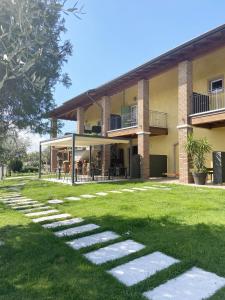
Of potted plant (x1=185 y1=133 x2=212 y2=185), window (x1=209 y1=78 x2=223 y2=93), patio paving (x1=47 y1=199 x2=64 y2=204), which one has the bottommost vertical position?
patio paving (x1=47 y1=199 x2=64 y2=204)

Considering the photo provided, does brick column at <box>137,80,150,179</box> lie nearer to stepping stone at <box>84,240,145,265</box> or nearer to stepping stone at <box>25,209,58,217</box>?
stepping stone at <box>25,209,58,217</box>

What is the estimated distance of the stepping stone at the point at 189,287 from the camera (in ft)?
10.6

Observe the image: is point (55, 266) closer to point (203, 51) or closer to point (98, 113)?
point (203, 51)

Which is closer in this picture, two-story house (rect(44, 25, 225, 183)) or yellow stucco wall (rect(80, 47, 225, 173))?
two-story house (rect(44, 25, 225, 183))

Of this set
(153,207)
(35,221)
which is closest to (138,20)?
(153,207)

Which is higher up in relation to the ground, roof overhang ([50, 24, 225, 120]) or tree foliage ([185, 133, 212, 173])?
roof overhang ([50, 24, 225, 120])

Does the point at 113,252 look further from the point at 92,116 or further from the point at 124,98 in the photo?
the point at 92,116

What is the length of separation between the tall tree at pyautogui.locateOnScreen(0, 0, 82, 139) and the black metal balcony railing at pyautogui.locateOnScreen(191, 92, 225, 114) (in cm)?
1193

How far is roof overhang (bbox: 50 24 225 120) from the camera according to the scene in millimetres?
13633

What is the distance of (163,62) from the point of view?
16.3m

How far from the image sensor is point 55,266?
4.23 m

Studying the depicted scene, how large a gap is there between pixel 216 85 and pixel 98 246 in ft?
50.9

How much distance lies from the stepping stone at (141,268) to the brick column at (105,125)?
17.6 metres

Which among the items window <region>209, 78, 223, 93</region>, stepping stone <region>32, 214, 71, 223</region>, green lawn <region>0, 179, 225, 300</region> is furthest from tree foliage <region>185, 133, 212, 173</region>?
stepping stone <region>32, 214, 71, 223</region>
